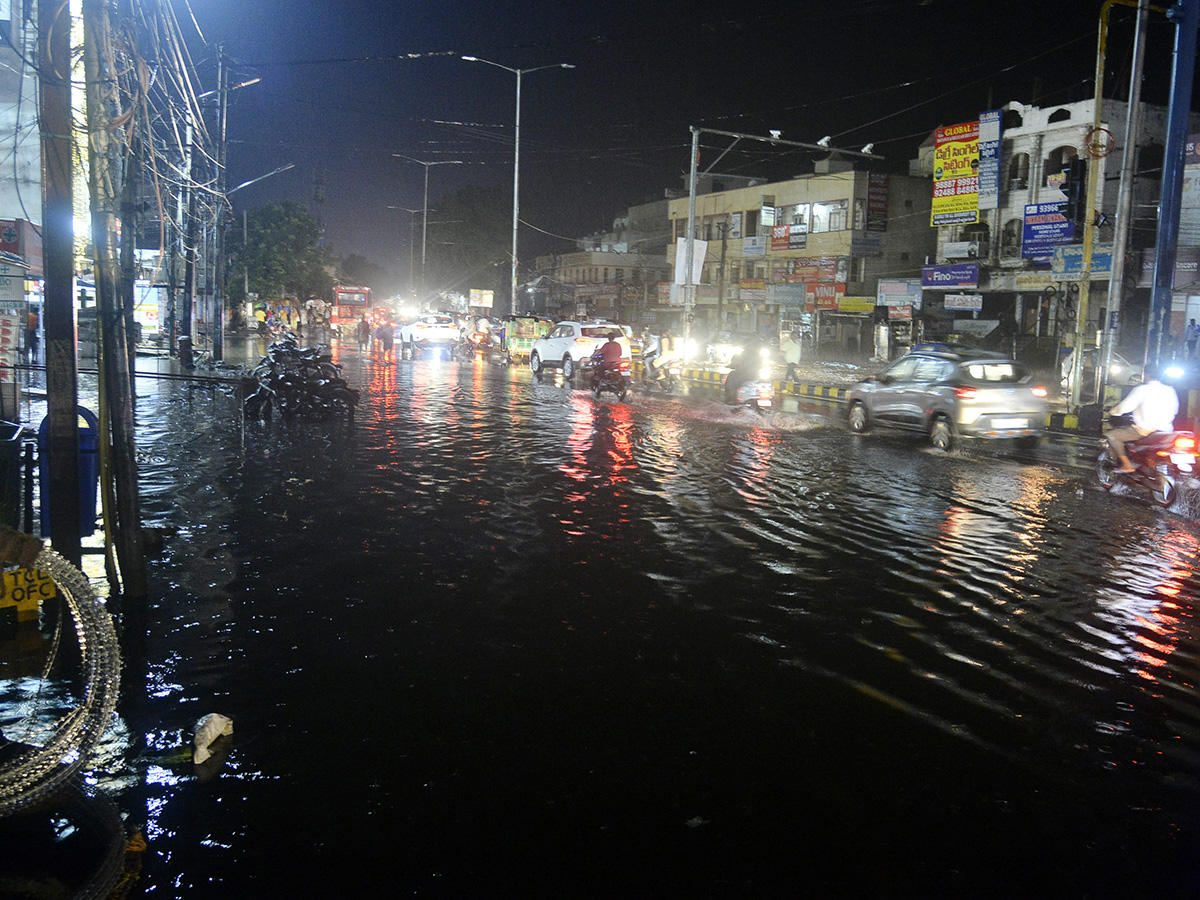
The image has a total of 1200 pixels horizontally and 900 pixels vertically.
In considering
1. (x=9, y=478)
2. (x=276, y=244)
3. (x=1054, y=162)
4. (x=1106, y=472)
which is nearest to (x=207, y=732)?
(x=9, y=478)

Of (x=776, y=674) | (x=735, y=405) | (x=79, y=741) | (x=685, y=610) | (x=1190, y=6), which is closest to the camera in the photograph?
(x=79, y=741)

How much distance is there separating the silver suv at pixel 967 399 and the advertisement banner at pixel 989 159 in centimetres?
2674

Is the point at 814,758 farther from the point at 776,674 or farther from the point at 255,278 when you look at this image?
the point at 255,278

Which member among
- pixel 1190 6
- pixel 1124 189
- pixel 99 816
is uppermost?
pixel 1190 6

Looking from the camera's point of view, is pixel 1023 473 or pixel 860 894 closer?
pixel 860 894

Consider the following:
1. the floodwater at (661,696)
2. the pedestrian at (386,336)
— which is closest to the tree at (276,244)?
the pedestrian at (386,336)

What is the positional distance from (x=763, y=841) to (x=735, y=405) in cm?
1837

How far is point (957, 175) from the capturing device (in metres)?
40.4

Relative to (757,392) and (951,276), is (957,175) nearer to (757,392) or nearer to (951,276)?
(951,276)

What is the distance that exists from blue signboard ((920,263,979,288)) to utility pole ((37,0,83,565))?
38813 mm

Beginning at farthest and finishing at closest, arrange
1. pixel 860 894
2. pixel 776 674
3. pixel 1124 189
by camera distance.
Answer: pixel 1124 189 → pixel 776 674 → pixel 860 894

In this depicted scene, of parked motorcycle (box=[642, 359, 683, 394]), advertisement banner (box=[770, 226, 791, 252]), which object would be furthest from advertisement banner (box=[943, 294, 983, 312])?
parked motorcycle (box=[642, 359, 683, 394])

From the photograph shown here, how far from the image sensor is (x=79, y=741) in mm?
4109

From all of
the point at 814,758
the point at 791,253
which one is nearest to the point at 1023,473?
the point at 814,758
